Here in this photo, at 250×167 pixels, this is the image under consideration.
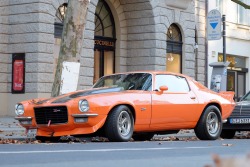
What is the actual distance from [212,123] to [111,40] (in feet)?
50.0

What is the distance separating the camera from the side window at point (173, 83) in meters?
12.3

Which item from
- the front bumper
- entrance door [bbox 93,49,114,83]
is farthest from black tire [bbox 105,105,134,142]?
entrance door [bbox 93,49,114,83]

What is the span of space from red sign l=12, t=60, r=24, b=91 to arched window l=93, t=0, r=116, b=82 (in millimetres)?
4922

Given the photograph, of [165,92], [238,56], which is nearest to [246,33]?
[238,56]

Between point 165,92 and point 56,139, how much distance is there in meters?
2.35

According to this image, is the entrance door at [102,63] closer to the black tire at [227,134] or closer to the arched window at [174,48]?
the arched window at [174,48]

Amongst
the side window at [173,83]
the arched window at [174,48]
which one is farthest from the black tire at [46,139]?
the arched window at [174,48]

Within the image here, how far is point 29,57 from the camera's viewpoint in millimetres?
22234

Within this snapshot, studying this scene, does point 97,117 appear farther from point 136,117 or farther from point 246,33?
point 246,33

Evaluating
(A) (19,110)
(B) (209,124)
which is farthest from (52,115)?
(B) (209,124)

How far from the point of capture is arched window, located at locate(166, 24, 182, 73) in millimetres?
28406

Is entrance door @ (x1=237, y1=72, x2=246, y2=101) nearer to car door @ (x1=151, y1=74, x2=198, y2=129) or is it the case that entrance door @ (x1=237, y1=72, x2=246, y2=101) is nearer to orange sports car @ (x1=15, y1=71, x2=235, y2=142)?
orange sports car @ (x1=15, y1=71, x2=235, y2=142)

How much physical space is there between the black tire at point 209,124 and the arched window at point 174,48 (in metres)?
15.4

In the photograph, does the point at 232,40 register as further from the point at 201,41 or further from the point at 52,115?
the point at 52,115
